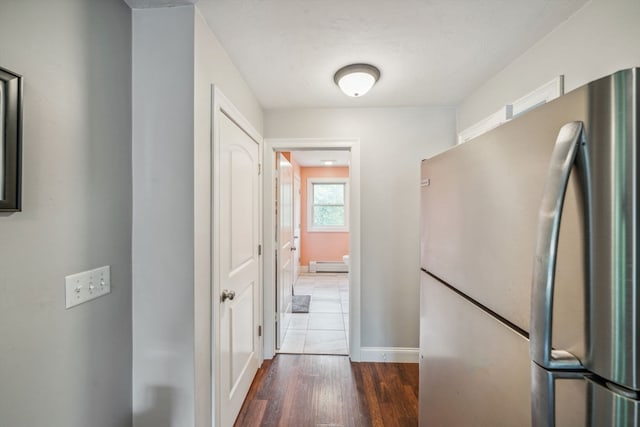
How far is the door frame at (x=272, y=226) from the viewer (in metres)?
2.50

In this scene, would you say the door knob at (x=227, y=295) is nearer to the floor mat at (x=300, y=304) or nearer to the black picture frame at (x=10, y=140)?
the black picture frame at (x=10, y=140)

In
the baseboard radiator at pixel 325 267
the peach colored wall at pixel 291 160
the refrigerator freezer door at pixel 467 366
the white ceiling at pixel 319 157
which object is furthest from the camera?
the baseboard radiator at pixel 325 267

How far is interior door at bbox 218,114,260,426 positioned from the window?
372cm

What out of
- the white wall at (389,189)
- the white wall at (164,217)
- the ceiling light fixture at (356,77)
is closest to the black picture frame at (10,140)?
the white wall at (164,217)

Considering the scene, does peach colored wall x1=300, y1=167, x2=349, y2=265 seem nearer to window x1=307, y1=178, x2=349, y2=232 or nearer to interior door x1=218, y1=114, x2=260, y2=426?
window x1=307, y1=178, x2=349, y2=232

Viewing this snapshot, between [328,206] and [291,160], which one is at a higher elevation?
[291,160]

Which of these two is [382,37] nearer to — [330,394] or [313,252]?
[330,394]

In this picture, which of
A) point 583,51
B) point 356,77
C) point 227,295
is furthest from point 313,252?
point 583,51

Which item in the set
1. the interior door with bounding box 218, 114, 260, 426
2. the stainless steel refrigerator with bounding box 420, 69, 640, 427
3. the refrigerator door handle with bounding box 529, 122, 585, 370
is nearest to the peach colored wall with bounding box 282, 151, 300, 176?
the interior door with bounding box 218, 114, 260, 426

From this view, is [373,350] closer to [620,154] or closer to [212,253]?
[212,253]

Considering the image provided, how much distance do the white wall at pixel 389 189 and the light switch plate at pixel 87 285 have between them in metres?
1.81

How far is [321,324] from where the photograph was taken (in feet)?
10.8

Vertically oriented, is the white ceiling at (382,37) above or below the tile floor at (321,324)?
above

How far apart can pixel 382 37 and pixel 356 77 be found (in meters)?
0.32
